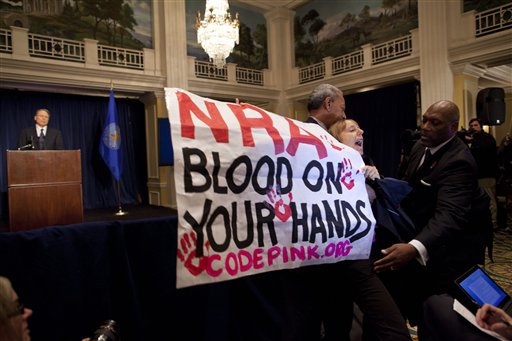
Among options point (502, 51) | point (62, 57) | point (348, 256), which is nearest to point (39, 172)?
point (348, 256)

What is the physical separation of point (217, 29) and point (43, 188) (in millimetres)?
4493

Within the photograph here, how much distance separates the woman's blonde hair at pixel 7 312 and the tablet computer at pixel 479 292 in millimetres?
1540

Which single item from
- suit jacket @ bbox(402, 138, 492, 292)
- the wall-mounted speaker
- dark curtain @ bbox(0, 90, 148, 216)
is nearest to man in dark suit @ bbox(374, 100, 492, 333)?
suit jacket @ bbox(402, 138, 492, 292)

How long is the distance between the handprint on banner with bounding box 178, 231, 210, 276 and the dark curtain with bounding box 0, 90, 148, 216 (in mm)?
7491

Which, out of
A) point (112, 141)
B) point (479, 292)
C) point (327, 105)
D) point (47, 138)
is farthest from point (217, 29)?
point (479, 292)

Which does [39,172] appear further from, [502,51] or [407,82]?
[407,82]

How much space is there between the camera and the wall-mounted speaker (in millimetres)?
5828

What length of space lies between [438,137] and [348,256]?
0.88 meters

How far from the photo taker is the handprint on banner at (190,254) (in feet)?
3.95

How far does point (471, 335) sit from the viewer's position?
1331 millimetres

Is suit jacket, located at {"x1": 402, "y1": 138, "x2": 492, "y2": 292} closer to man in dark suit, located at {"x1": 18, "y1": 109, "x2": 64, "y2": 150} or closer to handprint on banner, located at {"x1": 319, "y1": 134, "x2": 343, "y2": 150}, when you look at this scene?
handprint on banner, located at {"x1": 319, "y1": 134, "x2": 343, "y2": 150}

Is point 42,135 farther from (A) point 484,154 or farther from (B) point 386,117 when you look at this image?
(B) point 386,117

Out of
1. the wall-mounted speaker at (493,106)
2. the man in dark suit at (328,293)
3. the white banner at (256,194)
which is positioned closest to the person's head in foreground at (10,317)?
the white banner at (256,194)

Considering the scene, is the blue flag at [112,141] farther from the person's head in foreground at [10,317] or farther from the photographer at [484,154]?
the photographer at [484,154]
